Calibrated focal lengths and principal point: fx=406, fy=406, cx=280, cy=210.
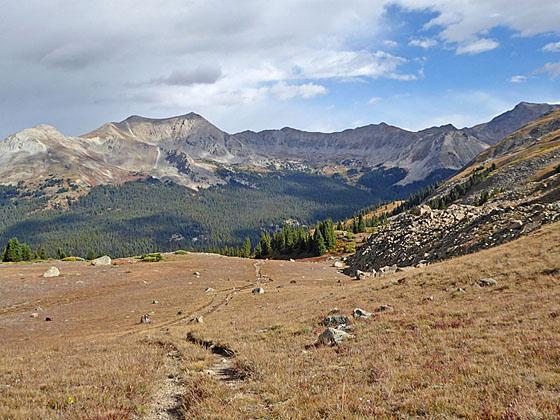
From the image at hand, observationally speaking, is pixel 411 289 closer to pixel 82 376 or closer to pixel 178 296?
pixel 82 376

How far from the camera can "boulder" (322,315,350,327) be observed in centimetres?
2422

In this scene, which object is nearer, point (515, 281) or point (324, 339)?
point (324, 339)

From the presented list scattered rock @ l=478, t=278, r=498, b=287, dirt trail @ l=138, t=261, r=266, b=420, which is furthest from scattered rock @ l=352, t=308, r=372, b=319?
scattered rock @ l=478, t=278, r=498, b=287

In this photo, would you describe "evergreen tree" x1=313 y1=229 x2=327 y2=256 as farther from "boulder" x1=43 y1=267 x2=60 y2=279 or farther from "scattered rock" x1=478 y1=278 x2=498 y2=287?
"scattered rock" x1=478 y1=278 x2=498 y2=287

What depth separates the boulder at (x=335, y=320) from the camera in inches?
953

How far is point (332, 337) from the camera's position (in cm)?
2027

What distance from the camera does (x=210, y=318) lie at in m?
35.6

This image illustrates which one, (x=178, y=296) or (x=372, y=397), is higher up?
(x=372, y=397)

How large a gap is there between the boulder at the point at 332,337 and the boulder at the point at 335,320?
10.2 ft

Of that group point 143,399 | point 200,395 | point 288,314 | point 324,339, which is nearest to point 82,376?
point 143,399

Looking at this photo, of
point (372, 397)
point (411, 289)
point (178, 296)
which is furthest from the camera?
point (178, 296)

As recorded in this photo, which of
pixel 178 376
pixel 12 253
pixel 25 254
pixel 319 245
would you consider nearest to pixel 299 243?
pixel 319 245

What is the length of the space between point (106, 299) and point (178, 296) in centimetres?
907

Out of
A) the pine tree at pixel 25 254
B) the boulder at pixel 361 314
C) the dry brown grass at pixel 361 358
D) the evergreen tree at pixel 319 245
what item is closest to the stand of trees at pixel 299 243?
the evergreen tree at pixel 319 245
